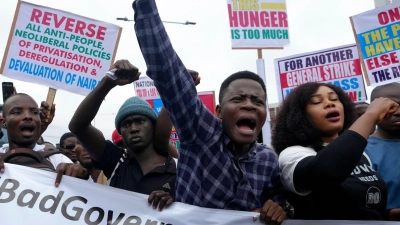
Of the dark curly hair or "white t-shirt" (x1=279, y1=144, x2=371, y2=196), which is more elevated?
the dark curly hair

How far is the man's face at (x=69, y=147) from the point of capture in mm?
5746

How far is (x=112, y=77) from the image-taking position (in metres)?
2.48

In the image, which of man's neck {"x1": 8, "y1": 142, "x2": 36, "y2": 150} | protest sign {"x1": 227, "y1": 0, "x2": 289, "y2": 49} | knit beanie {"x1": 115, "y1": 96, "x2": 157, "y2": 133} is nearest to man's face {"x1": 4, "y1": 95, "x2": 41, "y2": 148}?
man's neck {"x1": 8, "y1": 142, "x2": 36, "y2": 150}

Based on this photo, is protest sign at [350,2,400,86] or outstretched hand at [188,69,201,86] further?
protest sign at [350,2,400,86]

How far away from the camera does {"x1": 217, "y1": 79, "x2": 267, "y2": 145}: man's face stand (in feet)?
7.20

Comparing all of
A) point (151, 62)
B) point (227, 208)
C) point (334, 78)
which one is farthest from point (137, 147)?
point (334, 78)

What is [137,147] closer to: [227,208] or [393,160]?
[227,208]

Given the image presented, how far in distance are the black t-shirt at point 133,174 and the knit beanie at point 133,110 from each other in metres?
0.20

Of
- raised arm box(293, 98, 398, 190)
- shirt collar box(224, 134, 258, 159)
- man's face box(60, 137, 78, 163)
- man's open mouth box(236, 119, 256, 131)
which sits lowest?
raised arm box(293, 98, 398, 190)

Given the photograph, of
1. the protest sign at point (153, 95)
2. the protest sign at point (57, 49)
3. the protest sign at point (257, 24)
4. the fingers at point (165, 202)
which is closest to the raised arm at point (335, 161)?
the fingers at point (165, 202)

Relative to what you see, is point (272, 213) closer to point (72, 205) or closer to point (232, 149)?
point (232, 149)

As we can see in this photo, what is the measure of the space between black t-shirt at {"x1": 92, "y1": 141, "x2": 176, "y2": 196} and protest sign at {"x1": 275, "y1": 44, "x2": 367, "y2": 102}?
174 inches

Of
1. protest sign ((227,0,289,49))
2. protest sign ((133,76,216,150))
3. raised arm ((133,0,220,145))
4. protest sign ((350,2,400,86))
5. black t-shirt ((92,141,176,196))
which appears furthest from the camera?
protest sign ((133,76,216,150))

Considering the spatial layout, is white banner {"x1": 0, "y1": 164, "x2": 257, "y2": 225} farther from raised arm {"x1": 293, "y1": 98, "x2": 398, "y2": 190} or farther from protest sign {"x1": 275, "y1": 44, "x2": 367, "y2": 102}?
protest sign {"x1": 275, "y1": 44, "x2": 367, "y2": 102}
